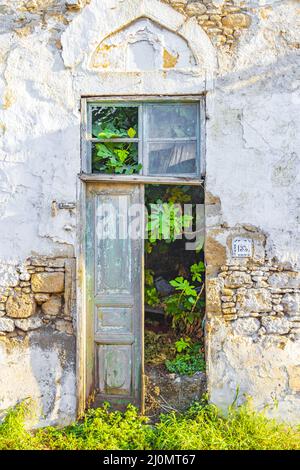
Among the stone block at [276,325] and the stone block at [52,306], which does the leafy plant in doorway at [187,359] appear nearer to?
the stone block at [276,325]

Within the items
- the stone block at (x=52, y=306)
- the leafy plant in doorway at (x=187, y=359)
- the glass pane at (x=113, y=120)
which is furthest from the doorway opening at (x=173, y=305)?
the stone block at (x=52, y=306)

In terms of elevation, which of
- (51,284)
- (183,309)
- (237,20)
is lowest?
(183,309)

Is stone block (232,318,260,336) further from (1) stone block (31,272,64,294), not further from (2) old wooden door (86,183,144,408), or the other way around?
(1) stone block (31,272,64,294)

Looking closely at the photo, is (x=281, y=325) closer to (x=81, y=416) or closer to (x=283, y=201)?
(x=283, y=201)

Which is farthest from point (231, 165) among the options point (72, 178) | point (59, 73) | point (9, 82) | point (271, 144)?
point (9, 82)

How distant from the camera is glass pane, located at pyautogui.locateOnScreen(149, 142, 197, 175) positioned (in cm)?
453

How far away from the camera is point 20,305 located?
172 inches

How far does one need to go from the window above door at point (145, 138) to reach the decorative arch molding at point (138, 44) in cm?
26

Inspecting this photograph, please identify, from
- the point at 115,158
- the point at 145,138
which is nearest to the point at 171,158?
the point at 145,138

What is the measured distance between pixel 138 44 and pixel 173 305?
2.91 meters

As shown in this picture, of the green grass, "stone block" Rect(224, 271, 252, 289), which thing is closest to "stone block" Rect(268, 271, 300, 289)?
"stone block" Rect(224, 271, 252, 289)

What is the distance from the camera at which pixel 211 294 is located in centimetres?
430

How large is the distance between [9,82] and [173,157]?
172 cm

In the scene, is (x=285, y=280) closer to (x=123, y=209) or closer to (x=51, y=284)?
(x=123, y=209)
